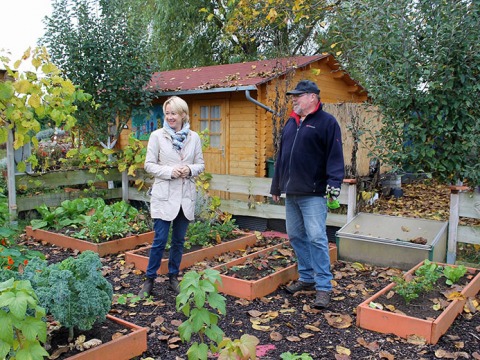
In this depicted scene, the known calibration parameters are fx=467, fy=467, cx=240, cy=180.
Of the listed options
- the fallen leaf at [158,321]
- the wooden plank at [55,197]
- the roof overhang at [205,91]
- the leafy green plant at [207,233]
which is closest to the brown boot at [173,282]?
the fallen leaf at [158,321]

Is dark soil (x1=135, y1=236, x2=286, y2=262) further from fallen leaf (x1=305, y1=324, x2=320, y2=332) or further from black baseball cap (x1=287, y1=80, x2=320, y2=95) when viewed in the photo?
black baseball cap (x1=287, y1=80, x2=320, y2=95)

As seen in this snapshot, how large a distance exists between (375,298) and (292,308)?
74cm

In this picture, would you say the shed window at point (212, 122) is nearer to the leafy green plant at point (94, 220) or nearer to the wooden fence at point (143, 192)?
the wooden fence at point (143, 192)

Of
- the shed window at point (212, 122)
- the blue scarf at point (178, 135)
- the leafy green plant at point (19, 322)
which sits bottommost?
the leafy green plant at point (19, 322)

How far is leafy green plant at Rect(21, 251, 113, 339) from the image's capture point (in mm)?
2965

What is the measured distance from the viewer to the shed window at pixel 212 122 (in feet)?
34.4

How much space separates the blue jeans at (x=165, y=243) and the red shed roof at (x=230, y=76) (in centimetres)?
513

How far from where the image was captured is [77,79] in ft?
30.7

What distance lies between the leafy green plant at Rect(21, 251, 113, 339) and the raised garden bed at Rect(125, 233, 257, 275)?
1959 mm

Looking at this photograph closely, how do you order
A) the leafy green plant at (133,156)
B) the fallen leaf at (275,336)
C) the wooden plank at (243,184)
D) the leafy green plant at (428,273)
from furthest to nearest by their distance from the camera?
the leafy green plant at (133,156)
the wooden plank at (243,184)
the leafy green plant at (428,273)
the fallen leaf at (275,336)

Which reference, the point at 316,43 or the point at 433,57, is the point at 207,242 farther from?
the point at 316,43

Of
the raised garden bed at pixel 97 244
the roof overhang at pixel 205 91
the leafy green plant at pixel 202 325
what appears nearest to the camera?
the leafy green plant at pixel 202 325

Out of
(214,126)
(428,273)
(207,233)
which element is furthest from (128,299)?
(214,126)

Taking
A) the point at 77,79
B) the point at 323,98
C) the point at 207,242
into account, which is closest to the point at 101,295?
the point at 207,242
